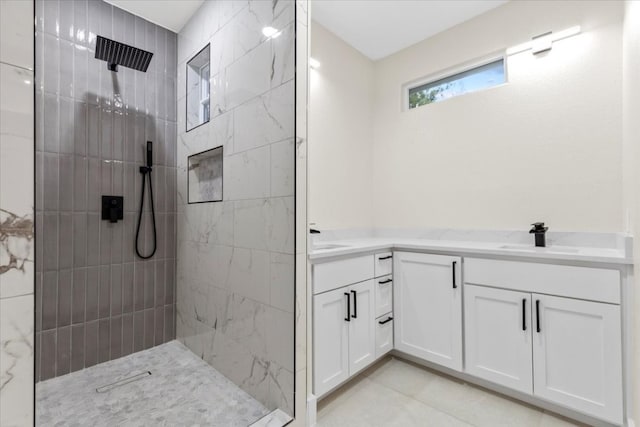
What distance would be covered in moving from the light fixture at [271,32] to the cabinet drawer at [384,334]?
1.88m

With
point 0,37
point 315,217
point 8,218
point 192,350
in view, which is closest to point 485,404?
point 315,217

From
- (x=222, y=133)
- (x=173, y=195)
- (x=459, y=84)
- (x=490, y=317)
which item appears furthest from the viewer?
(x=459, y=84)

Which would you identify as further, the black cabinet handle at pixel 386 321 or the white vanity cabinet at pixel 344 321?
the black cabinet handle at pixel 386 321

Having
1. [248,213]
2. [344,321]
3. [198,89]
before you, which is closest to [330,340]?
[344,321]

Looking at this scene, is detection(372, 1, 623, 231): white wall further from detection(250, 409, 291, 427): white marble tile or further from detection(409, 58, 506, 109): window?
detection(250, 409, 291, 427): white marble tile

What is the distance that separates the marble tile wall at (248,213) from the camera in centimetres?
154

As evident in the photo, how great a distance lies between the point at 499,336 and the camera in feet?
5.84

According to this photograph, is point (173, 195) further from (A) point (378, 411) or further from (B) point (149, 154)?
(A) point (378, 411)

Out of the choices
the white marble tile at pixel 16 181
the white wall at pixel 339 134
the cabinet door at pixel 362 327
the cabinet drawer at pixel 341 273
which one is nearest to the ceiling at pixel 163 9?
the white wall at pixel 339 134

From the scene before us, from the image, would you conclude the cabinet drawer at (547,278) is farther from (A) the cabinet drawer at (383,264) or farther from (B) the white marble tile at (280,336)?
(B) the white marble tile at (280,336)

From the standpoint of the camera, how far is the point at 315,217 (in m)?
2.48

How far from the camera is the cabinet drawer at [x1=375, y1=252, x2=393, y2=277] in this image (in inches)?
82.4

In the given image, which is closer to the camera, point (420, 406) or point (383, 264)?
point (420, 406)

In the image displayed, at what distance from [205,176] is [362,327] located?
1510 millimetres
